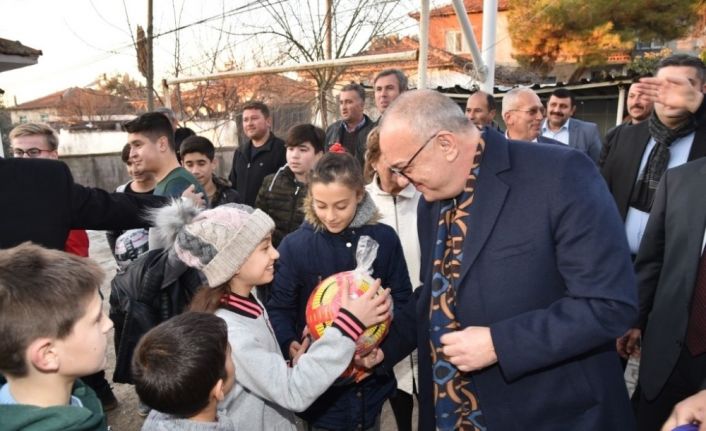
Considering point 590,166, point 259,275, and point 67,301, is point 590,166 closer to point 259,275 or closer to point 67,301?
point 259,275

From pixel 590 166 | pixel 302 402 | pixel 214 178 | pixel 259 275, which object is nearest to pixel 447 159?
pixel 590 166

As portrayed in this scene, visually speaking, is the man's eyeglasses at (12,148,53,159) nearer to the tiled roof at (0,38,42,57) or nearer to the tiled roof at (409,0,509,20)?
the tiled roof at (0,38,42,57)

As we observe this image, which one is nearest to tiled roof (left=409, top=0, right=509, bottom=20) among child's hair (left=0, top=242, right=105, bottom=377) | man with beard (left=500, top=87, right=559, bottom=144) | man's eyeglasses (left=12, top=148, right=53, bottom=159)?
man with beard (left=500, top=87, right=559, bottom=144)

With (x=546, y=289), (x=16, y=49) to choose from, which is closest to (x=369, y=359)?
(x=546, y=289)

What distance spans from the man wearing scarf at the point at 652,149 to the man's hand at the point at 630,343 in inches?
30.7

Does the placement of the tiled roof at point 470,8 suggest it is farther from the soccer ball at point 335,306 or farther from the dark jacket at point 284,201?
the soccer ball at point 335,306

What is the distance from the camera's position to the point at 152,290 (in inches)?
92.8

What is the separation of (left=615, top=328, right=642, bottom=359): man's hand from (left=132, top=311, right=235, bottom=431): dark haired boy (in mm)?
2407

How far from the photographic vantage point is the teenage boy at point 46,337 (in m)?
1.38

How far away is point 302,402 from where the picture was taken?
75.0 inches

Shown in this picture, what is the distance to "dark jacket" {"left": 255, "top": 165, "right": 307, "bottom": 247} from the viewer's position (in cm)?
437

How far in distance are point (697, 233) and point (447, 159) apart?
1.43 metres

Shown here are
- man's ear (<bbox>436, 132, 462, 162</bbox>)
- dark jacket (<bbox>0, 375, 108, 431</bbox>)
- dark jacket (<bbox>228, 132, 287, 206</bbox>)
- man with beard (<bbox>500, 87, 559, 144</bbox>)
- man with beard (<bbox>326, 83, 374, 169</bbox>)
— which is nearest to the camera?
dark jacket (<bbox>0, 375, 108, 431</bbox>)

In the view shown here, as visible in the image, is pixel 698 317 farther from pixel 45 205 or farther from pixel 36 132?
pixel 36 132
